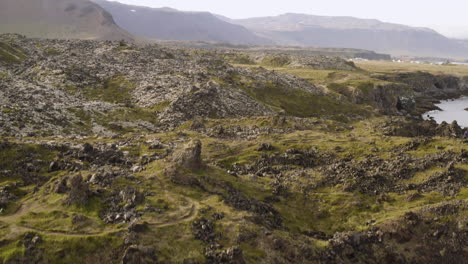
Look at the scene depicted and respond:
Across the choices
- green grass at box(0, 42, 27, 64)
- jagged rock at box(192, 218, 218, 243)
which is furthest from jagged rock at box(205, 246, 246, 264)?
green grass at box(0, 42, 27, 64)

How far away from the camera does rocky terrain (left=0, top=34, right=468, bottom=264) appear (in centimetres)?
3322

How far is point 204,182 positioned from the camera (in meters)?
44.7

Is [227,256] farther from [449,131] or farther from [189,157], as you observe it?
[449,131]

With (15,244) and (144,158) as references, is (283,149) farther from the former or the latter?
(15,244)

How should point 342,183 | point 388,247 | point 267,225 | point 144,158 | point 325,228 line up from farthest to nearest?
point 342,183 → point 144,158 → point 325,228 → point 388,247 → point 267,225

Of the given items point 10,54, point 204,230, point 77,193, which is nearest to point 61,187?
point 77,193

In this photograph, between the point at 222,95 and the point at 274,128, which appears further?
the point at 222,95

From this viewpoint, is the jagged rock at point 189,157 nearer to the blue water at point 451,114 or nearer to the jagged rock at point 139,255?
the jagged rock at point 139,255

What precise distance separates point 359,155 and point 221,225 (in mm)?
37812

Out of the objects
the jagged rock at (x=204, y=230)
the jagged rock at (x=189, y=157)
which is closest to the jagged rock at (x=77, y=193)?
the jagged rock at (x=204, y=230)

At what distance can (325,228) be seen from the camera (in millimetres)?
46625

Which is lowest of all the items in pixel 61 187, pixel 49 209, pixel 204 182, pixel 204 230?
pixel 204 230

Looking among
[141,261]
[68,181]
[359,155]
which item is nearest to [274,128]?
[359,155]

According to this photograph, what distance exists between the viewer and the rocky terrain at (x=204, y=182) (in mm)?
33219
